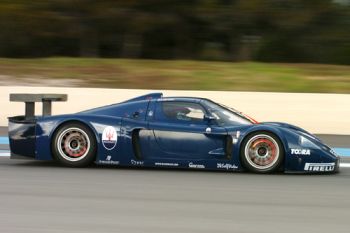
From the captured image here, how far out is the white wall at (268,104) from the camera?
12852 millimetres

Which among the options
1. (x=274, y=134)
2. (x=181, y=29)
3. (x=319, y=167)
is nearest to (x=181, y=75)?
(x=181, y=29)

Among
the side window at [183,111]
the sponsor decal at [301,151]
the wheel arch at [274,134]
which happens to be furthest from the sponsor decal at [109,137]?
the sponsor decal at [301,151]

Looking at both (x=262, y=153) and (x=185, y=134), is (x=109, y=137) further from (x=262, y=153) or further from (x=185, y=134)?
(x=262, y=153)

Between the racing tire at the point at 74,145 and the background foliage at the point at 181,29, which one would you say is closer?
the racing tire at the point at 74,145

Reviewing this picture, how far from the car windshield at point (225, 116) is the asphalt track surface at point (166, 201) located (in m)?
0.66

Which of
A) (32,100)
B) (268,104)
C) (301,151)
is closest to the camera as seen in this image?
(301,151)

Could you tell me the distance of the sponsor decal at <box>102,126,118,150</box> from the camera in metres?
8.10

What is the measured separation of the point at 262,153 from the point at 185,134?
38.8 inches

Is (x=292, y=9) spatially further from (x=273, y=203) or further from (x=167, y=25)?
(x=273, y=203)

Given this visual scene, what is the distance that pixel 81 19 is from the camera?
71.5ft

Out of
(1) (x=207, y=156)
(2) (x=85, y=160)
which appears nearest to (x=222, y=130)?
(1) (x=207, y=156)

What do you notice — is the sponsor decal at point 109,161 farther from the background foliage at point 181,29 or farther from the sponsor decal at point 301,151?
the background foliage at point 181,29

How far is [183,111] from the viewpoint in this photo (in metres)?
8.16

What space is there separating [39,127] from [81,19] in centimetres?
1398
